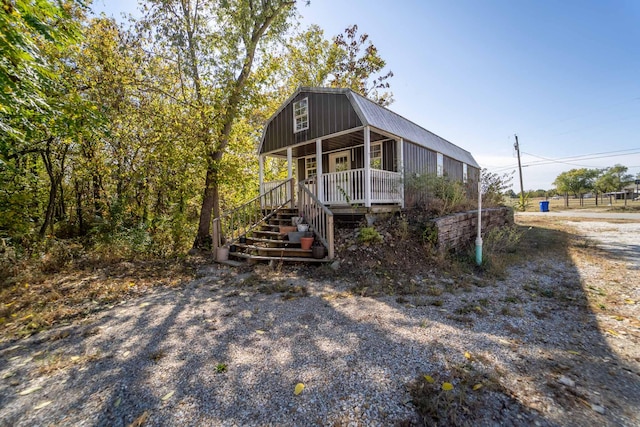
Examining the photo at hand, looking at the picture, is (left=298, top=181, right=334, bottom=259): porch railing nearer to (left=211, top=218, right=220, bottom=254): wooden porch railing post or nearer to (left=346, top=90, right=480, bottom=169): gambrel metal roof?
(left=211, top=218, right=220, bottom=254): wooden porch railing post

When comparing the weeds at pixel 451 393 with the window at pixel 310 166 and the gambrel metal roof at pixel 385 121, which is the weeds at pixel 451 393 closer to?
the gambrel metal roof at pixel 385 121

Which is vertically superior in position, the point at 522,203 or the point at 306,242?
the point at 522,203

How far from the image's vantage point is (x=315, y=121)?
28.2 feet

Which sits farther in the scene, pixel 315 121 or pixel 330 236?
pixel 315 121

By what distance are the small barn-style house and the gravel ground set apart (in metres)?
2.67

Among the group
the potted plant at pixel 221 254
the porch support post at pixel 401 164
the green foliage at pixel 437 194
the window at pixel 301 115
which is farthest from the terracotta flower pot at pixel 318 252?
the window at pixel 301 115

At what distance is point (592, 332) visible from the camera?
9.70 ft

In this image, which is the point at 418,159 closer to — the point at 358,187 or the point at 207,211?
the point at 358,187

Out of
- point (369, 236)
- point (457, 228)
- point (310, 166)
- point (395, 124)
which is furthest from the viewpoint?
point (310, 166)

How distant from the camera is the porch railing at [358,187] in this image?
7.53 metres

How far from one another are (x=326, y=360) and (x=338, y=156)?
939 cm

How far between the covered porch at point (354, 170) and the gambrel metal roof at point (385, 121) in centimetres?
23

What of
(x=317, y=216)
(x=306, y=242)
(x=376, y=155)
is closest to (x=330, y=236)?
(x=306, y=242)

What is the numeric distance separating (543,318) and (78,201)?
42.5 feet
